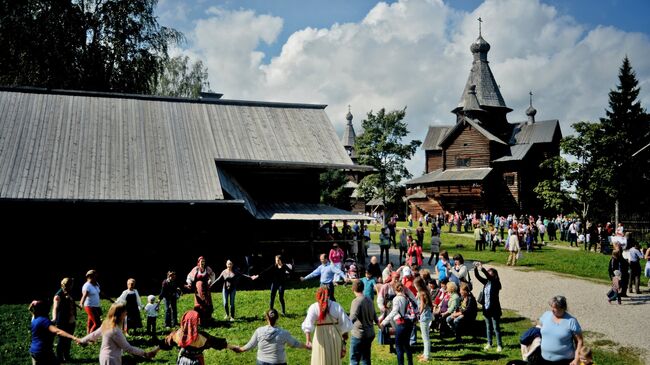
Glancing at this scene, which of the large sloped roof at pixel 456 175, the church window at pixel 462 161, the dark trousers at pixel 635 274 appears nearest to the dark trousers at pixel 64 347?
the dark trousers at pixel 635 274

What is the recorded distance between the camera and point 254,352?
10641mm

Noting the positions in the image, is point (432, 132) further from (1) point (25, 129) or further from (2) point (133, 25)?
(1) point (25, 129)

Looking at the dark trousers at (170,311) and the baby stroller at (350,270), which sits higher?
the baby stroller at (350,270)

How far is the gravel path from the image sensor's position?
40.1ft

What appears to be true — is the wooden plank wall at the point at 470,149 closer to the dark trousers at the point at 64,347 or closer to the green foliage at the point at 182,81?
the green foliage at the point at 182,81

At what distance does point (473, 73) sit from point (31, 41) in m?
43.2

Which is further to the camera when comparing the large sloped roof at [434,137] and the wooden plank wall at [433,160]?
the large sloped roof at [434,137]

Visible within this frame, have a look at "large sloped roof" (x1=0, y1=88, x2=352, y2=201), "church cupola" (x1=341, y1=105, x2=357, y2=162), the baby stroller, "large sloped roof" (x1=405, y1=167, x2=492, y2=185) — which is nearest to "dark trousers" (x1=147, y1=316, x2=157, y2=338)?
"large sloped roof" (x1=0, y1=88, x2=352, y2=201)

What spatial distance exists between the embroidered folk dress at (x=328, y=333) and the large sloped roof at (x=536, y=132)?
47.7 m

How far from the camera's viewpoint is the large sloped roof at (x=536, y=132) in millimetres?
49938

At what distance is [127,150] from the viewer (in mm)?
19406

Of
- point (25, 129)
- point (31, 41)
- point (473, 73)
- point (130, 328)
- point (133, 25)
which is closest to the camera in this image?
point (130, 328)

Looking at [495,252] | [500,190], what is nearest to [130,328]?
[495,252]

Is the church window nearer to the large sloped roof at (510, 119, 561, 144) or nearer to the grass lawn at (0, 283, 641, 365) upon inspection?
the large sloped roof at (510, 119, 561, 144)
